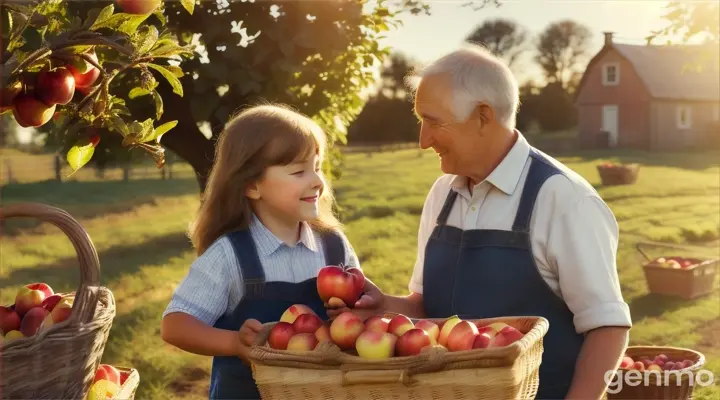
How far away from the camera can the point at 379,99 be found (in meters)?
36.2

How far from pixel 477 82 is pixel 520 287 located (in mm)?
714

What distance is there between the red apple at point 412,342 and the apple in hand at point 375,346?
0.07 feet

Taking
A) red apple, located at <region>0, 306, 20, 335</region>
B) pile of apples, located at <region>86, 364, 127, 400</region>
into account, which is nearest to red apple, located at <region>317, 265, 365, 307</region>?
pile of apples, located at <region>86, 364, 127, 400</region>

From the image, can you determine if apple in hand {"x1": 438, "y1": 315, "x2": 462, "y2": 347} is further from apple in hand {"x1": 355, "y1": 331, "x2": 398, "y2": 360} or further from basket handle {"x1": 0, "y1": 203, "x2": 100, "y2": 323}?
basket handle {"x1": 0, "y1": 203, "x2": 100, "y2": 323}

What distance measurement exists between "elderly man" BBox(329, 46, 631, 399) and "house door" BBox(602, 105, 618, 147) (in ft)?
108

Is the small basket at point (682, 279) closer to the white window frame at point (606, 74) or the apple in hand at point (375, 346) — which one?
the apple in hand at point (375, 346)

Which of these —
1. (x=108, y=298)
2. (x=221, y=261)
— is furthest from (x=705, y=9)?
(x=108, y=298)

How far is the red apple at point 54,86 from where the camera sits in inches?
85.4

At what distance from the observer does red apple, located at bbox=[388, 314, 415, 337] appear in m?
2.41

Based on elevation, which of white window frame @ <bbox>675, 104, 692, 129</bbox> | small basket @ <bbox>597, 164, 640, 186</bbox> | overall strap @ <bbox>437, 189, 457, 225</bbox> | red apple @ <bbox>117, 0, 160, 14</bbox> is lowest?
white window frame @ <bbox>675, 104, 692, 129</bbox>

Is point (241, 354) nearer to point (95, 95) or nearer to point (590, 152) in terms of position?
point (95, 95)

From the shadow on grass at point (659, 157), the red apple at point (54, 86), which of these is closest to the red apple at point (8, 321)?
the red apple at point (54, 86)

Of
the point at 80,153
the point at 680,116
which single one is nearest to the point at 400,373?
the point at 80,153

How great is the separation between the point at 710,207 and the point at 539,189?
1492 centimetres
